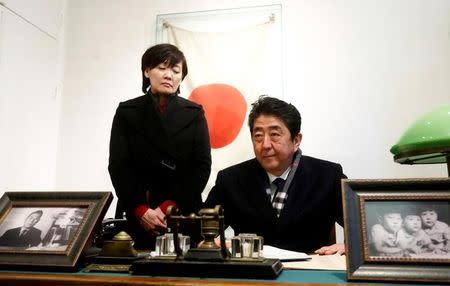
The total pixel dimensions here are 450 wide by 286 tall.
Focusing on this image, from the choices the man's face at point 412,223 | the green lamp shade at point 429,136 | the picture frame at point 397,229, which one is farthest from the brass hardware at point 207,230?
the green lamp shade at point 429,136

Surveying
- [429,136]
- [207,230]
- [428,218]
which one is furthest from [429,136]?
[207,230]

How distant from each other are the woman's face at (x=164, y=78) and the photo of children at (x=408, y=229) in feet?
3.20

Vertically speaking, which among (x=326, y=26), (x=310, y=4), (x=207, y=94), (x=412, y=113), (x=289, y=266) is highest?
(x=310, y=4)

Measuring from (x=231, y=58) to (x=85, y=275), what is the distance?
1.88 metres

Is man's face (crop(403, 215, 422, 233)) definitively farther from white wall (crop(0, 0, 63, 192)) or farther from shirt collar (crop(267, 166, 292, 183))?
white wall (crop(0, 0, 63, 192))

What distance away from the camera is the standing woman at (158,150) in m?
1.45

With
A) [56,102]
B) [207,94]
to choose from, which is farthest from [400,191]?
[56,102]

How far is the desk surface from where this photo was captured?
696mm

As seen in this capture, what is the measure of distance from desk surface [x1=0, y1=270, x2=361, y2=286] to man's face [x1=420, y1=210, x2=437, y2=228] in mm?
183

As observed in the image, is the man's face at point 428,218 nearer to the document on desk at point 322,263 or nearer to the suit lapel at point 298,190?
the document on desk at point 322,263

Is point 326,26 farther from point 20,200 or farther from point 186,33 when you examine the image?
point 20,200

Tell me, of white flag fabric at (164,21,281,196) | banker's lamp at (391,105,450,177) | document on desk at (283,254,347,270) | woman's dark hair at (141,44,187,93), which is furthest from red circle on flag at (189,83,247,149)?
banker's lamp at (391,105,450,177)

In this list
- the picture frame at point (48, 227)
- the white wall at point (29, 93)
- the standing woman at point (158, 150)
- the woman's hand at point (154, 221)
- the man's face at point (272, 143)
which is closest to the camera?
the picture frame at point (48, 227)

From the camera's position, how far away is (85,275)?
77 centimetres
